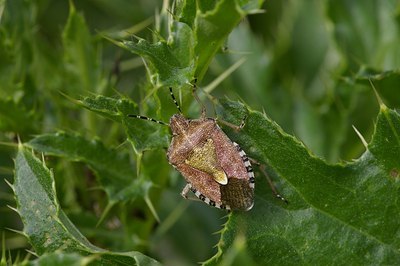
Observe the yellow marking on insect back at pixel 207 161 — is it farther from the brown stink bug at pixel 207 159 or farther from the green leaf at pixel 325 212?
the green leaf at pixel 325 212

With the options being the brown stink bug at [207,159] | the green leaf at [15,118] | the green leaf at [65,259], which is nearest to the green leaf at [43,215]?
the green leaf at [65,259]

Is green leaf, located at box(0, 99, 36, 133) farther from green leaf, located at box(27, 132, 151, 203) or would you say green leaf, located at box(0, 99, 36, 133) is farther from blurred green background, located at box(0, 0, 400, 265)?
green leaf, located at box(27, 132, 151, 203)

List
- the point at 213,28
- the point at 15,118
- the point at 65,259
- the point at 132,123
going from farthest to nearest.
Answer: the point at 15,118 < the point at 132,123 < the point at 213,28 < the point at 65,259

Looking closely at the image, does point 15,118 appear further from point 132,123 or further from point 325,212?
point 325,212

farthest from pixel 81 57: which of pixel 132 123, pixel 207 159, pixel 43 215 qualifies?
pixel 43 215

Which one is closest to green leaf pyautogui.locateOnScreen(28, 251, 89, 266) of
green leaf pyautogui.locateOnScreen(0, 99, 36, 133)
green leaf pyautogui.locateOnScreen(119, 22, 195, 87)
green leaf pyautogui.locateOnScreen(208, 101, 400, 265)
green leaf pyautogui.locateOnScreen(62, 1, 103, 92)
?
green leaf pyautogui.locateOnScreen(208, 101, 400, 265)

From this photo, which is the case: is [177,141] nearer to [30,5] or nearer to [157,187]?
[157,187]
